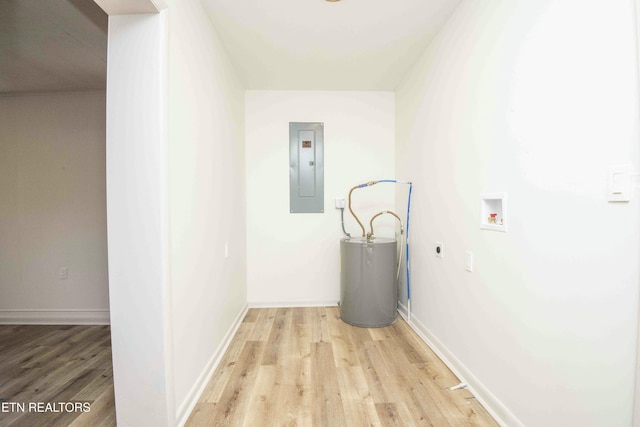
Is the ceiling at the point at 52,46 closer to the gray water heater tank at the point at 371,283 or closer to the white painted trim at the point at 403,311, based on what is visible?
the gray water heater tank at the point at 371,283

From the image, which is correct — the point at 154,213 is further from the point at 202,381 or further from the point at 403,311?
the point at 403,311

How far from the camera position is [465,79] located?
1.67 meters

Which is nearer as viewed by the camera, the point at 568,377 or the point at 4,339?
the point at 568,377

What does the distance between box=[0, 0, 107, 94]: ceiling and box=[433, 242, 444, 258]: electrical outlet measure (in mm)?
2642

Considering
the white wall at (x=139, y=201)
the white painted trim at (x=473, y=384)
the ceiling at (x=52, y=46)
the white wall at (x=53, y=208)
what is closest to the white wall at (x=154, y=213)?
the white wall at (x=139, y=201)

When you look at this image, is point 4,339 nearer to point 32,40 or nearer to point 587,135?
point 32,40

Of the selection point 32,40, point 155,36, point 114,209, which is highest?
point 32,40

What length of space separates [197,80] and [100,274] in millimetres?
2236

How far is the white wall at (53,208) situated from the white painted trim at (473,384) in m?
2.98

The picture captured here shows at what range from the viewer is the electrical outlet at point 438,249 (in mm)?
2005

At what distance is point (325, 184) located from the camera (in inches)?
118

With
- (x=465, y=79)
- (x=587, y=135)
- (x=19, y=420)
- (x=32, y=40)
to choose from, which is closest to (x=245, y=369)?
(x=19, y=420)

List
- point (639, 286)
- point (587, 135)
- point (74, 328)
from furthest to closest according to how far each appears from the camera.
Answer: point (74, 328)
point (587, 135)
point (639, 286)

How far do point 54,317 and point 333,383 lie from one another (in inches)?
112
